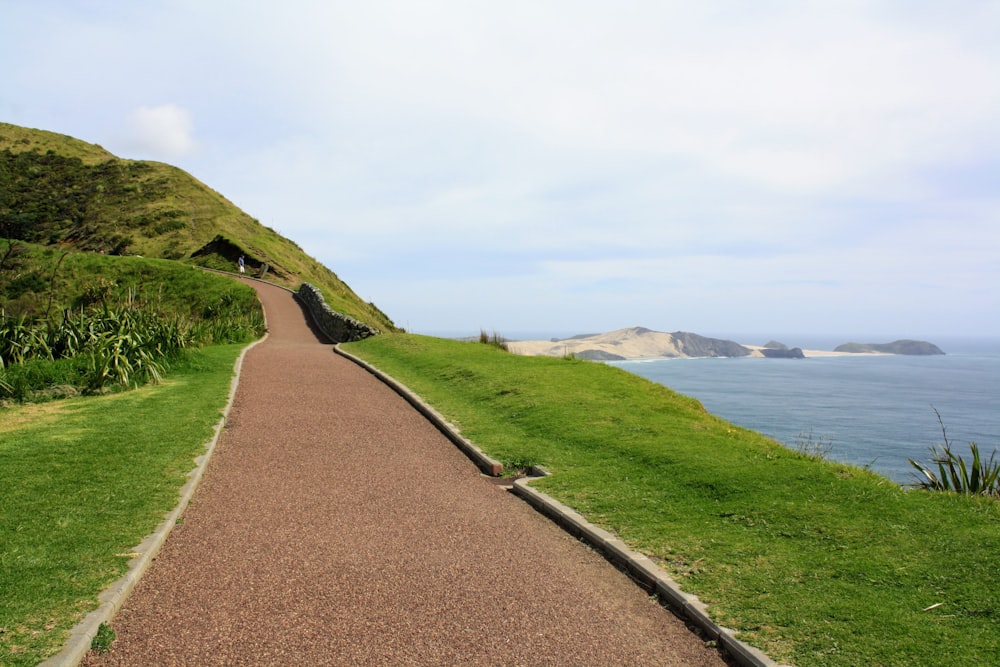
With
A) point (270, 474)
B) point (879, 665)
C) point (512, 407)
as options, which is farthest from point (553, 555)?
point (512, 407)

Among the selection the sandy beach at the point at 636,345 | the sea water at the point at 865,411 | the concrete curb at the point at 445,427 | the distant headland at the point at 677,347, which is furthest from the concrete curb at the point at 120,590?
the distant headland at the point at 677,347

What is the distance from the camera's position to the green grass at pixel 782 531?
14.5 ft

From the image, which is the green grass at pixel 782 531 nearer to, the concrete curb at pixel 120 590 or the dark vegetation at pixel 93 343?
the concrete curb at pixel 120 590

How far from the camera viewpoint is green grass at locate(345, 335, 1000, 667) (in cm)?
443

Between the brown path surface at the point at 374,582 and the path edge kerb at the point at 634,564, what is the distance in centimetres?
12

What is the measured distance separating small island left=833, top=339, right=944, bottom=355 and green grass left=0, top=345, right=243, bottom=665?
184 meters

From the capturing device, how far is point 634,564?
19.2ft

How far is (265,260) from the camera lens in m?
47.7

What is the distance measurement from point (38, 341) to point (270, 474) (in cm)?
1074

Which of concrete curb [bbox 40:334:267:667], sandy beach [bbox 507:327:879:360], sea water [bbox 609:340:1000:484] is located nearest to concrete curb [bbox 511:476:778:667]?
concrete curb [bbox 40:334:267:667]

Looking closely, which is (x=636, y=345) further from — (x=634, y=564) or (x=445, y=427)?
(x=634, y=564)

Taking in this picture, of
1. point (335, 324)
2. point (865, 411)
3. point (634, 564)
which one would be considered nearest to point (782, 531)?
point (634, 564)

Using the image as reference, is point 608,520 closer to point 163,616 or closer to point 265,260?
point 163,616

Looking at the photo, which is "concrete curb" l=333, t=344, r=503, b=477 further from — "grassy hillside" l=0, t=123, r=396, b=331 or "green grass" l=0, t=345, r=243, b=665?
"grassy hillside" l=0, t=123, r=396, b=331
